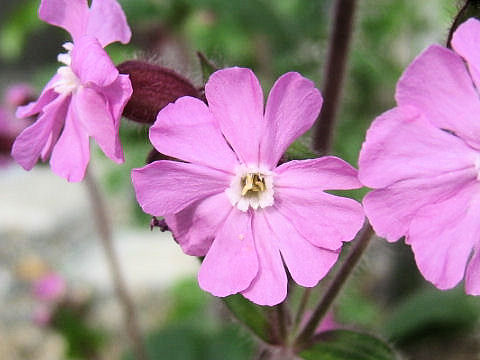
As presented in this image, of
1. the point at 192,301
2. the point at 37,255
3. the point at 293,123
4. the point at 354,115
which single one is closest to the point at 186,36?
the point at 354,115

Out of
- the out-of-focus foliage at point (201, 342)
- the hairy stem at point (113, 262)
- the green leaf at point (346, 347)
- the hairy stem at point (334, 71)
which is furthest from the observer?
the out-of-focus foliage at point (201, 342)

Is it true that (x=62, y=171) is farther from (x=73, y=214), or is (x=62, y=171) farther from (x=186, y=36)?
(x=73, y=214)

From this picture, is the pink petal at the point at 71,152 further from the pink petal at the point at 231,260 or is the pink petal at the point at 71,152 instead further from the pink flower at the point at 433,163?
the pink flower at the point at 433,163

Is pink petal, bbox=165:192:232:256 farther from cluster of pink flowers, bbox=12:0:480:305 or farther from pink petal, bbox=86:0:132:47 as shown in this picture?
pink petal, bbox=86:0:132:47

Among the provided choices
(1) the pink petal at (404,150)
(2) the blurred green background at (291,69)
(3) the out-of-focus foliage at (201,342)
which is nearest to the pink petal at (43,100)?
(1) the pink petal at (404,150)

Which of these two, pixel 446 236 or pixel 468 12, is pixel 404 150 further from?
pixel 468 12

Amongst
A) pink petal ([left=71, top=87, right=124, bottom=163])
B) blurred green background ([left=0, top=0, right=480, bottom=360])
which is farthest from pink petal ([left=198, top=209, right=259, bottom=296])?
blurred green background ([left=0, top=0, right=480, bottom=360])

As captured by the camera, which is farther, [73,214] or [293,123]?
[73,214]
